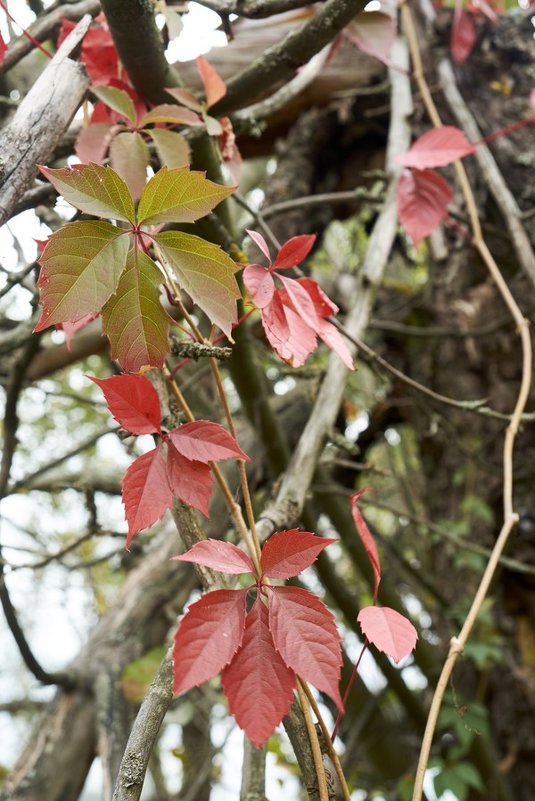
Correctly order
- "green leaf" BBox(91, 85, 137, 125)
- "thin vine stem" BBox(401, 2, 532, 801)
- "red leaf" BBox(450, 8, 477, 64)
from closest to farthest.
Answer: "thin vine stem" BBox(401, 2, 532, 801), "green leaf" BBox(91, 85, 137, 125), "red leaf" BBox(450, 8, 477, 64)

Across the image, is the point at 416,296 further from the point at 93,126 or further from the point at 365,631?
the point at 365,631

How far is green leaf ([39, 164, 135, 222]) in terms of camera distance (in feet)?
1.46

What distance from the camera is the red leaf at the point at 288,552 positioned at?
0.46 meters

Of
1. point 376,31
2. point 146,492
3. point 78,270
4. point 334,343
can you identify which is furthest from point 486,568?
point 376,31

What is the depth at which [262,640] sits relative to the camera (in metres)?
0.45

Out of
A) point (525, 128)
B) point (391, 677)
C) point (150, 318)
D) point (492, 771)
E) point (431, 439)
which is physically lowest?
point (492, 771)

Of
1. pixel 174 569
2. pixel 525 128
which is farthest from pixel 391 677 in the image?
pixel 525 128

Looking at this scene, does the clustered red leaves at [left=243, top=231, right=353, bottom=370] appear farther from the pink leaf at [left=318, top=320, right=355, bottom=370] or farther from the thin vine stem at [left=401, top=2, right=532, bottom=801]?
the thin vine stem at [left=401, top=2, right=532, bottom=801]

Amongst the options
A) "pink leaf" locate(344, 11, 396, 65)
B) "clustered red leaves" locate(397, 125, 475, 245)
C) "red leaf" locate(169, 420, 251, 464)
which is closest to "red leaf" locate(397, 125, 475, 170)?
"clustered red leaves" locate(397, 125, 475, 245)

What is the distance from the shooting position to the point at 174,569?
59.3 inches

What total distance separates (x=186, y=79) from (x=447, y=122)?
67cm

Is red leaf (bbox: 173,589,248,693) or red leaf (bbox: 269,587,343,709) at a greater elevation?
red leaf (bbox: 173,589,248,693)

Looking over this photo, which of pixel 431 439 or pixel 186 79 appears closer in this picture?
pixel 186 79

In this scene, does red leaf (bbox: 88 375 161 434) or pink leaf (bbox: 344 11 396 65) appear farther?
pink leaf (bbox: 344 11 396 65)
